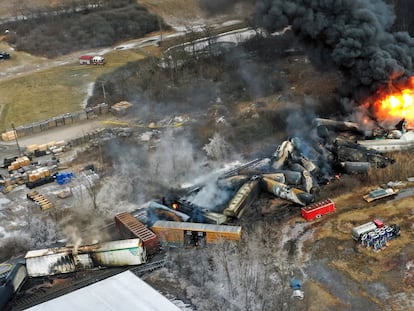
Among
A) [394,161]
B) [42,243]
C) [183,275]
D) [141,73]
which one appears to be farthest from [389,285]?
[141,73]

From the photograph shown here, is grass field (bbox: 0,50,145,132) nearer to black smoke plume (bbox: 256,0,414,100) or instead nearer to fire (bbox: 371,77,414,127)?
black smoke plume (bbox: 256,0,414,100)

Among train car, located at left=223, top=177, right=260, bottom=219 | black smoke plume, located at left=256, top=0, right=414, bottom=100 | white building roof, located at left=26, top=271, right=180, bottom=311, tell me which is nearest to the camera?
white building roof, located at left=26, top=271, right=180, bottom=311

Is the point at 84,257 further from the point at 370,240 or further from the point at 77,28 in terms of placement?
the point at 77,28

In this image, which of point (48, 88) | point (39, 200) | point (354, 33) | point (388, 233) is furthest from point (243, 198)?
point (48, 88)

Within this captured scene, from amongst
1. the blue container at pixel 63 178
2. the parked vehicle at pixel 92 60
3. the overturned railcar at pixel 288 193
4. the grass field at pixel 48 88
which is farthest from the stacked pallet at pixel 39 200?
the parked vehicle at pixel 92 60

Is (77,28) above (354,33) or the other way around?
the other way around

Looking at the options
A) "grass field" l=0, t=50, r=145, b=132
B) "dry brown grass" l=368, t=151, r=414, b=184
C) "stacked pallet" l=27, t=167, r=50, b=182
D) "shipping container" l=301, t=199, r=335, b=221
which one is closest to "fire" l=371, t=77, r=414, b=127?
"dry brown grass" l=368, t=151, r=414, b=184
